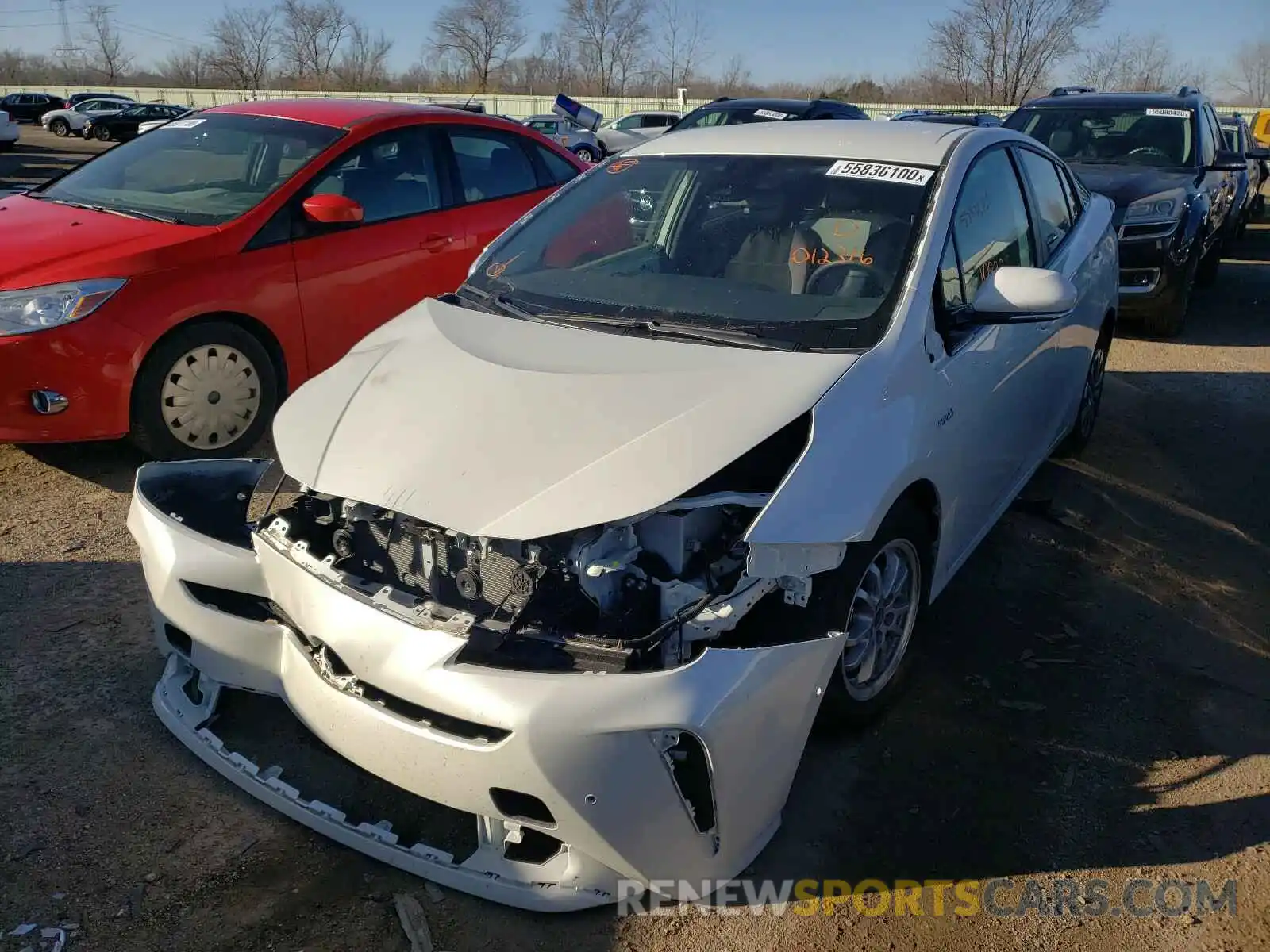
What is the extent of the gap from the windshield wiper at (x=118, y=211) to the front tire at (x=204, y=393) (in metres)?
0.62

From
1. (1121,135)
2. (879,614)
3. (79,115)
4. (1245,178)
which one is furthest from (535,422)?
(79,115)

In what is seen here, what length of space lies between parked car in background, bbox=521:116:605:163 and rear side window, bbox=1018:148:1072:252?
1914 cm

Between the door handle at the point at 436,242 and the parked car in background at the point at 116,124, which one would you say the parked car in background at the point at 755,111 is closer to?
the door handle at the point at 436,242

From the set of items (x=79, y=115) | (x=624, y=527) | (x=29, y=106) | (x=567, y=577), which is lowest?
(x=567, y=577)

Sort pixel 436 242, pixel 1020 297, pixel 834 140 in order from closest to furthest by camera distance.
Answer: pixel 1020 297, pixel 834 140, pixel 436 242

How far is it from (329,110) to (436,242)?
A: 950 millimetres

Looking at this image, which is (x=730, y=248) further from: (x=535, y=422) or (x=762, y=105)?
(x=762, y=105)

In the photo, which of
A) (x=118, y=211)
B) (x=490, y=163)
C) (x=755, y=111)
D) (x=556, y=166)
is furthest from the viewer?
(x=755, y=111)

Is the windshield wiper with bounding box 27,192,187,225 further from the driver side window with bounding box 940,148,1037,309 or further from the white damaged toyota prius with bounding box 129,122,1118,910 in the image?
the driver side window with bounding box 940,148,1037,309

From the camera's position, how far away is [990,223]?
3.72 meters

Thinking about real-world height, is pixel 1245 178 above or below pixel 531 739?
above

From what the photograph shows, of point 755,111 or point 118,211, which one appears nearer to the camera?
point 118,211

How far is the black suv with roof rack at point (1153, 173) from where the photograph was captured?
8.19 m

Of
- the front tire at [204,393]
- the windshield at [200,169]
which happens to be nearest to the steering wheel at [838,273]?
the front tire at [204,393]
